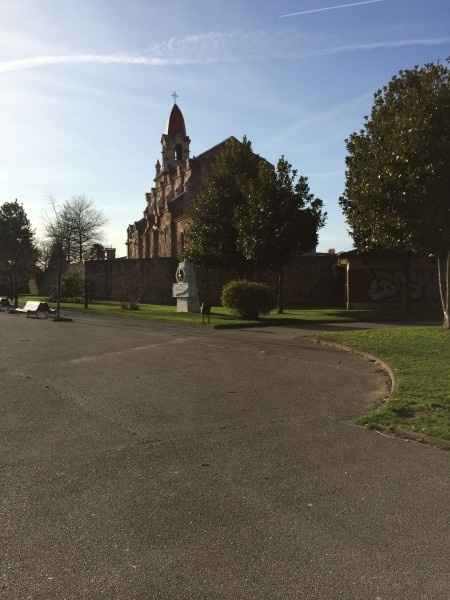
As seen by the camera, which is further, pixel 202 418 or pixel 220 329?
pixel 220 329

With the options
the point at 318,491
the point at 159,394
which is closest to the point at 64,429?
the point at 159,394

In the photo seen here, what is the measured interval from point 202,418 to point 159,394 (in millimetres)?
1710

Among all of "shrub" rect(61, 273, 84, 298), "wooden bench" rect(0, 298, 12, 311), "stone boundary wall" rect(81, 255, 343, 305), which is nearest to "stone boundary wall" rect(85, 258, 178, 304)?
"stone boundary wall" rect(81, 255, 343, 305)

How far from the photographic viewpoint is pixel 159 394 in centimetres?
868

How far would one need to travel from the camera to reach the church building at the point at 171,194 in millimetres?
60594

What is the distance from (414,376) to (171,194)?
66.8 metres

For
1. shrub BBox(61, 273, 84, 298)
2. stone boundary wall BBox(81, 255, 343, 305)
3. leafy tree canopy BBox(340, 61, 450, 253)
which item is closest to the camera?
leafy tree canopy BBox(340, 61, 450, 253)

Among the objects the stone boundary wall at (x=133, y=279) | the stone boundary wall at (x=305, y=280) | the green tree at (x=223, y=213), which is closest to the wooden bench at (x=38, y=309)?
the green tree at (x=223, y=213)

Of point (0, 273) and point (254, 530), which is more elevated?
point (0, 273)

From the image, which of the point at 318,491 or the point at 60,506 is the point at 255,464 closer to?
the point at 318,491

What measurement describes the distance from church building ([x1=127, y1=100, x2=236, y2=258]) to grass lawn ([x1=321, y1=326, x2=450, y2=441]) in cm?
4274

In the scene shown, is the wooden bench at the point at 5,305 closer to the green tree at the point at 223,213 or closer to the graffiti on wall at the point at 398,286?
the green tree at the point at 223,213

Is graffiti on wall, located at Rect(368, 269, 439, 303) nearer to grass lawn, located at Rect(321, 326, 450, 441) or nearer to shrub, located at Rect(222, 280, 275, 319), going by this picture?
shrub, located at Rect(222, 280, 275, 319)

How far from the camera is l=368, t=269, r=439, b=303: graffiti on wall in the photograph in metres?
34.6
